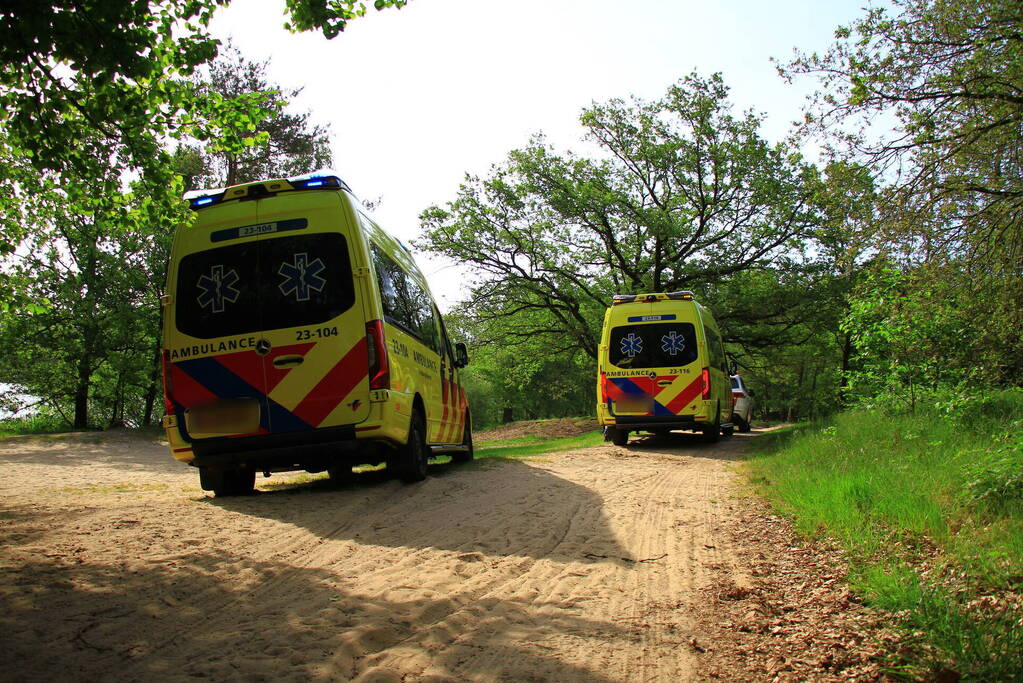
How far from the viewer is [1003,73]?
8547 millimetres

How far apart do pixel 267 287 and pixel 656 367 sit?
372 inches

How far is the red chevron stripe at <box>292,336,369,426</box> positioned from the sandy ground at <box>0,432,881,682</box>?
35.1 inches

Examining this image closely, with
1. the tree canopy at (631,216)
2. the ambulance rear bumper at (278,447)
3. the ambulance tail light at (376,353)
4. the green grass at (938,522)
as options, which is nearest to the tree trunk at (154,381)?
the tree canopy at (631,216)

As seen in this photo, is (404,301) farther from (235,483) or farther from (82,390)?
(82,390)

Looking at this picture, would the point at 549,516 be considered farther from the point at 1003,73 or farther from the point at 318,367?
the point at 1003,73

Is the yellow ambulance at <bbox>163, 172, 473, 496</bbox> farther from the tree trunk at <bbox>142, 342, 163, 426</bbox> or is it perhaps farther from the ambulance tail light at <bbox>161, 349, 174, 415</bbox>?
the tree trunk at <bbox>142, 342, 163, 426</bbox>

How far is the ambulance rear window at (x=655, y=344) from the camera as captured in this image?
15.1 metres

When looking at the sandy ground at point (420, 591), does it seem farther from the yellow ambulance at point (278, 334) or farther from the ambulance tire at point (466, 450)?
the ambulance tire at point (466, 450)

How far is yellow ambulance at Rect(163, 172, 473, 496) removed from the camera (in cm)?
735

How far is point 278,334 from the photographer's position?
7398 millimetres

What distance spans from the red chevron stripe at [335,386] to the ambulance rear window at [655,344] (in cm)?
881

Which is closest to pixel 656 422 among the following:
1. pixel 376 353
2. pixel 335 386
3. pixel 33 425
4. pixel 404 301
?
pixel 404 301

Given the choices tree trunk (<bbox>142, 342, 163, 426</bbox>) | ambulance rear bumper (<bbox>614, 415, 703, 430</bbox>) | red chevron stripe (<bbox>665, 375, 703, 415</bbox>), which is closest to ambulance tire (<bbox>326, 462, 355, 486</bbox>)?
ambulance rear bumper (<bbox>614, 415, 703, 430</bbox>)

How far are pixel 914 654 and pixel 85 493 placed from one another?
9347mm
